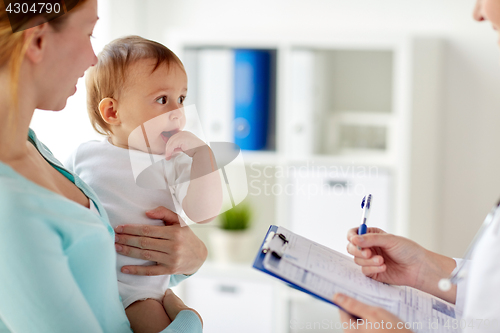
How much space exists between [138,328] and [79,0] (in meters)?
0.60

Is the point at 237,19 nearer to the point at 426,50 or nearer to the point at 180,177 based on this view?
the point at 426,50

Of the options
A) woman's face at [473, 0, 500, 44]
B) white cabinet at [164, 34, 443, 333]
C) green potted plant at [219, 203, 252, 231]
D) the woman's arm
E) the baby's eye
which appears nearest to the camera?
the woman's arm

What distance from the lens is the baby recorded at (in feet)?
3.16

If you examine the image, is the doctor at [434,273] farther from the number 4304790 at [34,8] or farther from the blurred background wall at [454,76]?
the blurred background wall at [454,76]

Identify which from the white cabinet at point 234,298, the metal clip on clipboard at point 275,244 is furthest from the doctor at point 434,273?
the white cabinet at point 234,298

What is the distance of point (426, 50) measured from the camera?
88.5 inches

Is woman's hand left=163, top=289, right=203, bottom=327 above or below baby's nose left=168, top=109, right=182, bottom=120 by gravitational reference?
below

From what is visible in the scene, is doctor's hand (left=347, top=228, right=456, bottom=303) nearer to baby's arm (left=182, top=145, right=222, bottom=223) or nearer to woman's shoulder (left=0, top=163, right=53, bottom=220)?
baby's arm (left=182, top=145, right=222, bottom=223)

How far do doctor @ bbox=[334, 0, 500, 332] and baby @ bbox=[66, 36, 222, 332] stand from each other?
358 millimetres

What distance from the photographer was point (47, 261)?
0.64 m

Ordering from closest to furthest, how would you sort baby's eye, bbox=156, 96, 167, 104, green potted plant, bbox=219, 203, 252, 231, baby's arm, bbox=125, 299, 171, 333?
baby's arm, bbox=125, 299, 171, 333, baby's eye, bbox=156, 96, 167, 104, green potted plant, bbox=219, 203, 252, 231

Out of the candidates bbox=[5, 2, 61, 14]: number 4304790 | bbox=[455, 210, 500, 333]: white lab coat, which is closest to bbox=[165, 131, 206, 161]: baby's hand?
bbox=[5, 2, 61, 14]: number 4304790

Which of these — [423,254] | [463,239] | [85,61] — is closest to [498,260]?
[423,254]

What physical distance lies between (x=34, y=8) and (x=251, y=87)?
5.57ft
